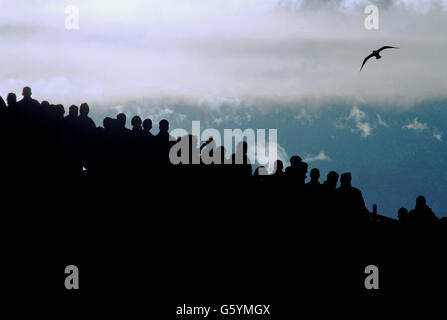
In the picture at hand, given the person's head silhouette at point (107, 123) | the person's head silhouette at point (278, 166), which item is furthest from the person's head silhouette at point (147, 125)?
the person's head silhouette at point (278, 166)

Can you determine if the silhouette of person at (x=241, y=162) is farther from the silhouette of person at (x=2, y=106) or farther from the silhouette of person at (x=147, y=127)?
the silhouette of person at (x=2, y=106)

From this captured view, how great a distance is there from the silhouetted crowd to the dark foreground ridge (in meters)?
0.03

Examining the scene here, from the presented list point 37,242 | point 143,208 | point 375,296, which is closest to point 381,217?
point 375,296

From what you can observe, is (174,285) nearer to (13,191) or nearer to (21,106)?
(13,191)

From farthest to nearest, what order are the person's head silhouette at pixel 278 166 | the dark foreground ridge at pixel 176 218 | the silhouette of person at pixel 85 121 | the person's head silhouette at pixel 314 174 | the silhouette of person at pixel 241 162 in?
1. the person's head silhouette at pixel 314 174
2. the person's head silhouette at pixel 278 166
3. the silhouette of person at pixel 241 162
4. the silhouette of person at pixel 85 121
5. the dark foreground ridge at pixel 176 218

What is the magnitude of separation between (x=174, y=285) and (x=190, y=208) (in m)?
1.99

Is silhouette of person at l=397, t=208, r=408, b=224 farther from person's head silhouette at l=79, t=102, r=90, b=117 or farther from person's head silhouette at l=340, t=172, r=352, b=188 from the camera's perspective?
person's head silhouette at l=79, t=102, r=90, b=117

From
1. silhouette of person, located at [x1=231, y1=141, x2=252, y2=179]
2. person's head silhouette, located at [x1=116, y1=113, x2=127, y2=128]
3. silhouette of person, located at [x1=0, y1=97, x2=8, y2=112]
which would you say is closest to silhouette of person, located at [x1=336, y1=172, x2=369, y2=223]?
silhouette of person, located at [x1=231, y1=141, x2=252, y2=179]

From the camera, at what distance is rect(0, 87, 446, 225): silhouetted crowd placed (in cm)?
1745

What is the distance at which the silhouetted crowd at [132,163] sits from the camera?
687 inches

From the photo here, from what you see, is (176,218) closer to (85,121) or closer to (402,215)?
(85,121)

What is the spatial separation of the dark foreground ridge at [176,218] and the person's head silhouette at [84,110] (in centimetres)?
5

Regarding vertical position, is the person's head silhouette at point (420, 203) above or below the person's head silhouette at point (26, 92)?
below

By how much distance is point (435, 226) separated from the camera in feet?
68.6
